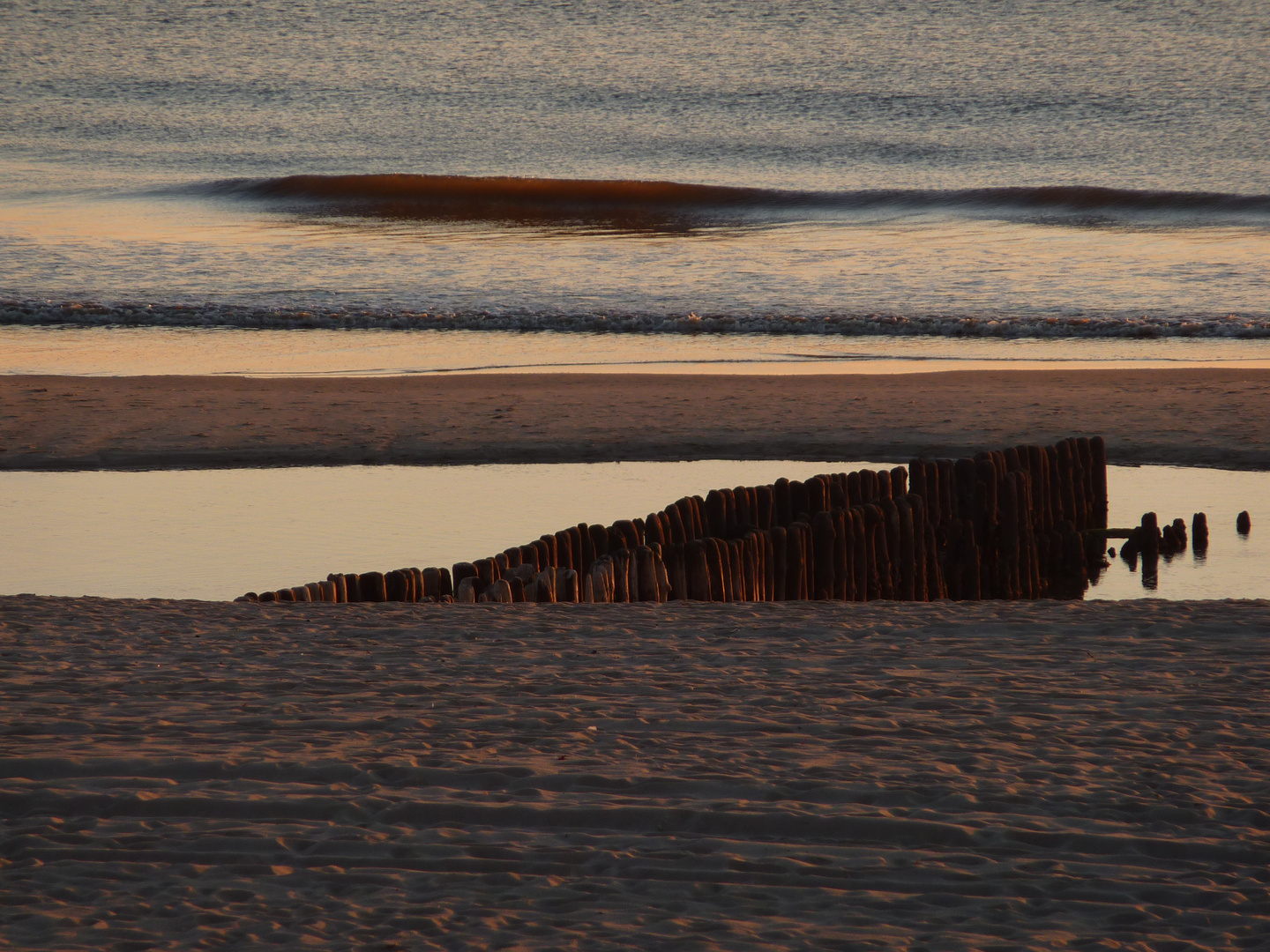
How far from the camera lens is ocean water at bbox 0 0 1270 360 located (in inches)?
901

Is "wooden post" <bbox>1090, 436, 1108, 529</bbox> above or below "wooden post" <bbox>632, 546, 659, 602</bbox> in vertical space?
above

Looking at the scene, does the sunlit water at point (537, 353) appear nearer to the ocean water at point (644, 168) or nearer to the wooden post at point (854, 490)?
the ocean water at point (644, 168)

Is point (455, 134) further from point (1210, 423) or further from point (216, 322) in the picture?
point (1210, 423)

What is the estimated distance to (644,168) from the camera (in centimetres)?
4175

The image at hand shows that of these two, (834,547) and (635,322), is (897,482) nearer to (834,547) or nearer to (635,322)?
(834,547)

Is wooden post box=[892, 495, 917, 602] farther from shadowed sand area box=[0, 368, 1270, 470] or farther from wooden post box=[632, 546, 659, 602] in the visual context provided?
shadowed sand area box=[0, 368, 1270, 470]

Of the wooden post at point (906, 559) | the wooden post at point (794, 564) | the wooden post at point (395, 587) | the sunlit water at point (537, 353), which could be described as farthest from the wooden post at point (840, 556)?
the sunlit water at point (537, 353)

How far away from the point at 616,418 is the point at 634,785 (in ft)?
27.4

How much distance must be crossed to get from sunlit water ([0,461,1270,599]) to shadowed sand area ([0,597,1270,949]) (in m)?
1.75

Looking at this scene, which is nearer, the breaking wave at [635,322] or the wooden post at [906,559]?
the wooden post at [906,559]

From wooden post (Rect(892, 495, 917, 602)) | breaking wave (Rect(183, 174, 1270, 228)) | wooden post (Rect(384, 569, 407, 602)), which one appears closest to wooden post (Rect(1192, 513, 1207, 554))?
wooden post (Rect(892, 495, 917, 602))

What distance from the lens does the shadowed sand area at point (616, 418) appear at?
1135cm

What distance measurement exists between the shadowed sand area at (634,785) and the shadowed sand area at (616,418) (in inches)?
205

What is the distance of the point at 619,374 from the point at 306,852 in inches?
462
